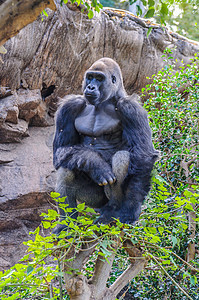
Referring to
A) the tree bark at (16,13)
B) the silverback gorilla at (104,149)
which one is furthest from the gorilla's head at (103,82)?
the tree bark at (16,13)

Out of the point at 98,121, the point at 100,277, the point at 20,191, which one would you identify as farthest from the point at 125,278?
the point at 20,191

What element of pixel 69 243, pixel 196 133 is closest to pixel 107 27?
pixel 196 133

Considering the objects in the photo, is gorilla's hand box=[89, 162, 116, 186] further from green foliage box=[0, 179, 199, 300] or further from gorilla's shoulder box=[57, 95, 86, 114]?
gorilla's shoulder box=[57, 95, 86, 114]

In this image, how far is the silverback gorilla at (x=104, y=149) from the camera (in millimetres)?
2820

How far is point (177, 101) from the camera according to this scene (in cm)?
402

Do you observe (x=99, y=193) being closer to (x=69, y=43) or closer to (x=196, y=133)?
(x=196, y=133)

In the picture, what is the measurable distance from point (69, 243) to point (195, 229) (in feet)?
5.53

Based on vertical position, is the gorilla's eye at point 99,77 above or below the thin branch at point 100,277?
above

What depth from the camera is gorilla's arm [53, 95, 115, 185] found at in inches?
111

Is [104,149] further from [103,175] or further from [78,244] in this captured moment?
[78,244]

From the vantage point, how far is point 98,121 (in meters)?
3.10

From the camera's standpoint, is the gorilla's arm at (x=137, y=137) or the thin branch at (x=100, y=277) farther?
the gorilla's arm at (x=137, y=137)

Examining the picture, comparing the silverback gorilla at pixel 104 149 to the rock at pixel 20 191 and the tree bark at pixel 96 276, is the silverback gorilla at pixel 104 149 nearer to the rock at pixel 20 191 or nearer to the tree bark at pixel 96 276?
the tree bark at pixel 96 276

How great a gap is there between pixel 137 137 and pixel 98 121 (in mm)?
378
